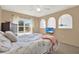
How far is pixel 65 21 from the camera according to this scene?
1.72m

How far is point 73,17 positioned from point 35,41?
70 cm

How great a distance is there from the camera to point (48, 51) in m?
1.68

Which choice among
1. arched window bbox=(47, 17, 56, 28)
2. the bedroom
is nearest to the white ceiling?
the bedroom

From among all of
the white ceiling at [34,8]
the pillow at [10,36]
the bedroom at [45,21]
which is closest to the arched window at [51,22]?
the bedroom at [45,21]

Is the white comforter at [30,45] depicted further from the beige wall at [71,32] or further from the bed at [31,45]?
the beige wall at [71,32]

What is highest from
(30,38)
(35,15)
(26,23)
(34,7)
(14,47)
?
(34,7)

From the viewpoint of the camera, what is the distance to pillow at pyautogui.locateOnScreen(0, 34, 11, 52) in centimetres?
158

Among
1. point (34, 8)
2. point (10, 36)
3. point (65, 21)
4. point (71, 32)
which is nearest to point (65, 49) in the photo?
point (71, 32)

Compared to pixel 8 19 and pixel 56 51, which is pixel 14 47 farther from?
pixel 56 51

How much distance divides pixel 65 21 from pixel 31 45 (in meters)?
0.66

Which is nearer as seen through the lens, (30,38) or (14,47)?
(14,47)

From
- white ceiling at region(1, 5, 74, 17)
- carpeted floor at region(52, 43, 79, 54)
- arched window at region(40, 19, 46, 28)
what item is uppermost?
white ceiling at region(1, 5, 74, 17)

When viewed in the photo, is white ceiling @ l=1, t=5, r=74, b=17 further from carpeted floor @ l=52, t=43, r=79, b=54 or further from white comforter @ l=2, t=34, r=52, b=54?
carpeted floor @ l=52, t=43, r=79, b=54
